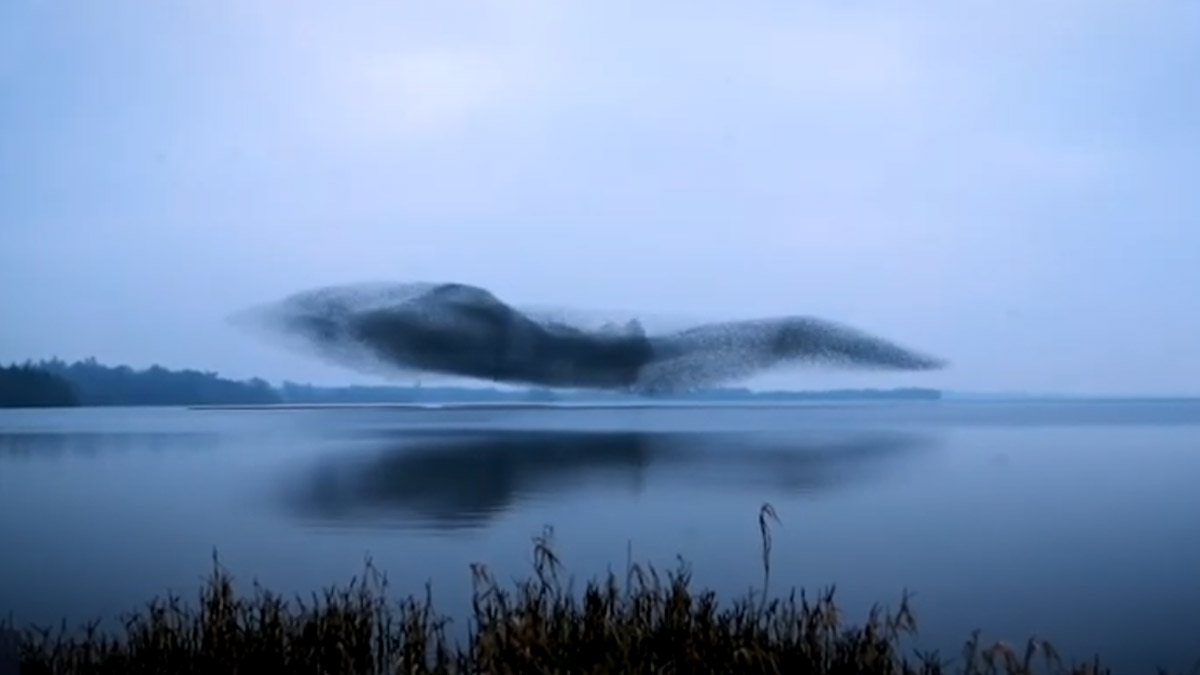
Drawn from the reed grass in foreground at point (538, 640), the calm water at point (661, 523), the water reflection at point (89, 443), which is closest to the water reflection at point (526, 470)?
the calm water at point (661, 523)

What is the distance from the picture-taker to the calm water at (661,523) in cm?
1130

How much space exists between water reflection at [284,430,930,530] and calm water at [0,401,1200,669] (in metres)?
0.09

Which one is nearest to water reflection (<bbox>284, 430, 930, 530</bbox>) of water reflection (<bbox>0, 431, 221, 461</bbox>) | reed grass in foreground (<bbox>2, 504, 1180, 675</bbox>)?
water reflection (<bbox>0, 431, 221, 461</bbox>)

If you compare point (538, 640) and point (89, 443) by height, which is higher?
point (538, 640)

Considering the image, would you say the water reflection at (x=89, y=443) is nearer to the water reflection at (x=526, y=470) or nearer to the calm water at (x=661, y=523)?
the calm water at (x=661, y=523)

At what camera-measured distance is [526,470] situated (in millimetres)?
24453

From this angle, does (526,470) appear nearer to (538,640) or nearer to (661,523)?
(661,523)

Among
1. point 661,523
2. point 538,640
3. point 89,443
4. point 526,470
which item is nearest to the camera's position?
point 538,640

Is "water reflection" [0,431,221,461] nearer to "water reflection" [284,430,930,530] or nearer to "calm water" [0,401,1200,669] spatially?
"calm water" [0,401,1200,669]

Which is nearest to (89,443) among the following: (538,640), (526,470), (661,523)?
(526,470)

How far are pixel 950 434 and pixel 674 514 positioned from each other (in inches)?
1027

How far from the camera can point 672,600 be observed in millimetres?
5367

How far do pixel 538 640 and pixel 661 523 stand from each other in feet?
38.4

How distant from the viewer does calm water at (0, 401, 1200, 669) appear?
445 inches
